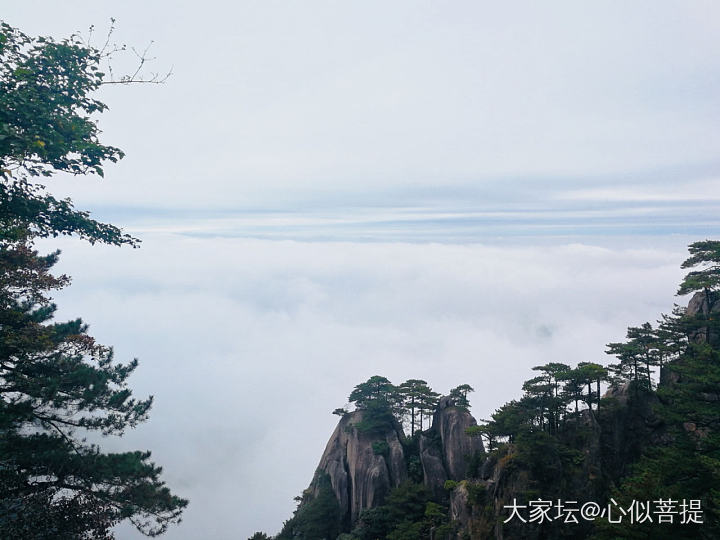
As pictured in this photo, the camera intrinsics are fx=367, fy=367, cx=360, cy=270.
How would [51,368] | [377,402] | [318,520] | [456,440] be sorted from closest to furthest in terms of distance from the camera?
[51,368] → [456,440] → [318,520] → [377,402]

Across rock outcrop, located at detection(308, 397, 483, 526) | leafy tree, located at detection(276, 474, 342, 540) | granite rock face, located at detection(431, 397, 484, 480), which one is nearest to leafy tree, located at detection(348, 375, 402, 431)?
rock outcrop, located at detection(308, 397, 483, 526)

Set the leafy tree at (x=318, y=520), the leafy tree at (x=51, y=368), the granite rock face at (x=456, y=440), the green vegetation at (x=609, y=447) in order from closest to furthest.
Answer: the leafy tree at (x=51, y=368) → the green vegetation at (x=609, y=447) → the granite rock face at (x=456, y=440) → the leafy tree at (x=318, y=520)

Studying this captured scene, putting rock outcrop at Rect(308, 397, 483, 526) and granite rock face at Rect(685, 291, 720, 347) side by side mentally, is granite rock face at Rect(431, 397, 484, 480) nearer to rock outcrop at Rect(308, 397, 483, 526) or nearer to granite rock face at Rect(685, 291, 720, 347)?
rock outcrop at Rect(308, 397, 483, 526)

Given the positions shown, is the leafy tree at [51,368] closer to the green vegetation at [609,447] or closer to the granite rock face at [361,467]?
the green vegetation at [609,447]

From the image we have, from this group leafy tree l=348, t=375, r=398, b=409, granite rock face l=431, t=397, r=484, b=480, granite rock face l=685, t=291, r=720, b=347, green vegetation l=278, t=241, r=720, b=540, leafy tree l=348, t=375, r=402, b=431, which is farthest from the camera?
leafy tree l=348, t=375, r=398, b=409

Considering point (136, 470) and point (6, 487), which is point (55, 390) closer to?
point (6, 487)

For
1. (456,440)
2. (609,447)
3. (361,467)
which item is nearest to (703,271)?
(609,447)

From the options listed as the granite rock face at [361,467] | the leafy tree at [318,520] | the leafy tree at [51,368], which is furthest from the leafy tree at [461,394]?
the leafy tree at [51,368]

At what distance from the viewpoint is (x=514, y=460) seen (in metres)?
22.2

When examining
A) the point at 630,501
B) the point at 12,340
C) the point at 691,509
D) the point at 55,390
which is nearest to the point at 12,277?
the point at 12,340

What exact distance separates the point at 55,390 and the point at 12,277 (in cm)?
451

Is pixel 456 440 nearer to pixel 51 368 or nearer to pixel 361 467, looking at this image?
pixel 361 467

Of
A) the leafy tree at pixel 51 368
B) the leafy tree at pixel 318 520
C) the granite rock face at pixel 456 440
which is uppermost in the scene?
the leafy tree at pixel 51 368

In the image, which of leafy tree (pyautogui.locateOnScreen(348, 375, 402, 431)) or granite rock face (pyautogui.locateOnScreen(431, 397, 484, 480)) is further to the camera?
leafy tree (pyautogui.locateOnScreen(348, 375, 402, 431))
